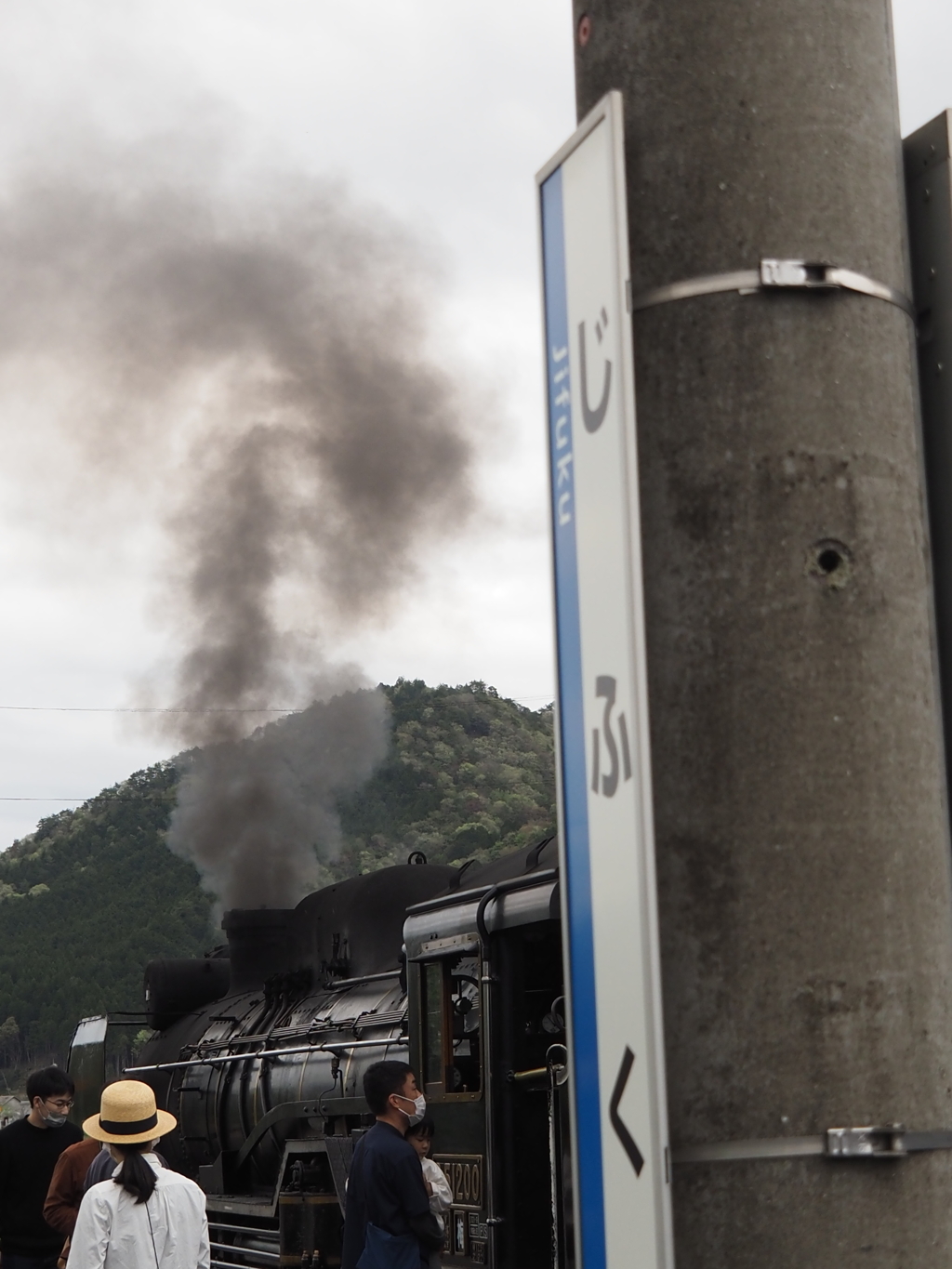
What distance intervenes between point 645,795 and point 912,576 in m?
0.61

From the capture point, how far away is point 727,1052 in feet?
7.10

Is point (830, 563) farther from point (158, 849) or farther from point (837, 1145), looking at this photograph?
point (158, 849)

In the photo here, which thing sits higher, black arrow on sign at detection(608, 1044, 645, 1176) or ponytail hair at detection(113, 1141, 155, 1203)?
black arrow on sign at detection(608, 1044, 645, 1176)

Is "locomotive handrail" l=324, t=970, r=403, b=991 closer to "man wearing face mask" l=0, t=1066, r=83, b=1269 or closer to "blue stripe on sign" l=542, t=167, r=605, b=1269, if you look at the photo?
"man wearing face mask" l=0, t=1066, r=83, b=1269

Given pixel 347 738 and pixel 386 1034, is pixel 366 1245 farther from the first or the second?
pixel 347 738

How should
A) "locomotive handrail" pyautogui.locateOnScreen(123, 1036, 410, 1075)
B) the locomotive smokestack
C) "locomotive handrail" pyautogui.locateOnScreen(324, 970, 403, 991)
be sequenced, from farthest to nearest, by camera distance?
1. the locomotive smokestack
2. "locomotive handrail" pyautogui.locateOnScreen(324, 970, 403, 991)
3. "locomotive handrail" pyautogui.locateOnScreen(123, 1036, 410, 1075)

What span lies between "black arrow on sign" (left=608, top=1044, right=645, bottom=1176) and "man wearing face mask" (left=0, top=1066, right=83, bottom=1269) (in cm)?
460

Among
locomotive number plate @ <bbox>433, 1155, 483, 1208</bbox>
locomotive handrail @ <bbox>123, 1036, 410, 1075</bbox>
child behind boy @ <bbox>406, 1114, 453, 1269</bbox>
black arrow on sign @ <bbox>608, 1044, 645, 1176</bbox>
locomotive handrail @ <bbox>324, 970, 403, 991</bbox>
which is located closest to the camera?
black arrow on sign @ <bbox>608, 1044, 645, 1176</bbox>

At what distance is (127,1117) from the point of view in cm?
457

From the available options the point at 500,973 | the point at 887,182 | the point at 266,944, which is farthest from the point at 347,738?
the point at 887,182

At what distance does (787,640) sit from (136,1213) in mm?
3103

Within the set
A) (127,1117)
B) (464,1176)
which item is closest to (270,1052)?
(464,1176)

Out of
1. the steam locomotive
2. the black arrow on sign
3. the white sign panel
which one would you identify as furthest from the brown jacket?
the black arrow on sign

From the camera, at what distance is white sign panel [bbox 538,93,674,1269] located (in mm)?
2090
